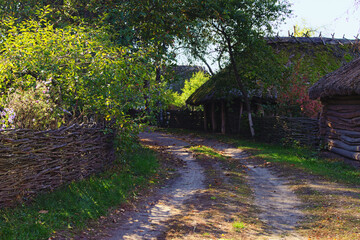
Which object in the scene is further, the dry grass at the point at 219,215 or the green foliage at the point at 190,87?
the green foliage at the point at 190,87

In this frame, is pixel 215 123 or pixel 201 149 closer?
pixel 201 149

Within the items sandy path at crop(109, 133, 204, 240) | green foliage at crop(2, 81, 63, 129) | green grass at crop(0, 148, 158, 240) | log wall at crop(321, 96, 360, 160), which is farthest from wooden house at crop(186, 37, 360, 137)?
green foliage at crop(2, 81, 63, 129)

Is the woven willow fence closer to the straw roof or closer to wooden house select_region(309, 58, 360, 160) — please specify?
wooden house select_region(309, 58, 360, 160)

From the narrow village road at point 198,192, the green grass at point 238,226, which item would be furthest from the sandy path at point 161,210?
the green grass at point 238,226

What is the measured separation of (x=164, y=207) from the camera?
7348mm

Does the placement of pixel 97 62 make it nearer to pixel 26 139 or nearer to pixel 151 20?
pixel 26 139

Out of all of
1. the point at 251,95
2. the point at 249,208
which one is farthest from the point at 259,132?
the point at 249,208

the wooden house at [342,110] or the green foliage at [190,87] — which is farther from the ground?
the green foliage at [190,87]

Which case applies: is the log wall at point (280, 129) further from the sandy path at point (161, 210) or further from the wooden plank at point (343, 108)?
the sandy path at point (161, 210)

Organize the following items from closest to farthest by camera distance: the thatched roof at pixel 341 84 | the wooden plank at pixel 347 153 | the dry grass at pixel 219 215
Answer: the dry grass at pixel 219 215 < the thatched roof at pixel 341 84 < the wooden plank at pixel 347 153

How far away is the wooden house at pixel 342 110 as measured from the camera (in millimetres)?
11938

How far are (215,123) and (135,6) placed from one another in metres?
15.3

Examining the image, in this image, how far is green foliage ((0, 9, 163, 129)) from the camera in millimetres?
7984

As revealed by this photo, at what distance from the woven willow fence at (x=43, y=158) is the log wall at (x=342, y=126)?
28.5ft
